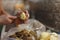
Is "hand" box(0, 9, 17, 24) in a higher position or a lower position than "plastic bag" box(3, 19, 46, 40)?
higher

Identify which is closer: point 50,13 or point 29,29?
point 29,29

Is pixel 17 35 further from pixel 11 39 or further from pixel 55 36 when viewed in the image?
pixel 55 36

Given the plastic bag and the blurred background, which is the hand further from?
the blurred background

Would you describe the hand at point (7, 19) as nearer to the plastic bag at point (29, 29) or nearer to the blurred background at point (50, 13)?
the plastic bag at point (29, 29)

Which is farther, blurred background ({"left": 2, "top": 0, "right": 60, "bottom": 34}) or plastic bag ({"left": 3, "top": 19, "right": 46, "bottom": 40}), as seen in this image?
blurred background ({"left": 2, "top": 0, "right": 60, "bottom": 34})

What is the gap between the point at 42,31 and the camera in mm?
696

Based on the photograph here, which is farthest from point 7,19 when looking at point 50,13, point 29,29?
point 50,13

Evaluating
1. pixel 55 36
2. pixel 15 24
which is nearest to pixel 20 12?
pixel 15 24

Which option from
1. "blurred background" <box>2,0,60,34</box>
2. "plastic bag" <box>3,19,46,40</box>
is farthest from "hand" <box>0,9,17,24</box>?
"blurred background" <box>2,0,60,34</box>

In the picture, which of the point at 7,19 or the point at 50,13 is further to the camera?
the point at 50,13

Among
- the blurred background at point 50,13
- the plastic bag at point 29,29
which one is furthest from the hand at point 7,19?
the blurred background at point 50,13

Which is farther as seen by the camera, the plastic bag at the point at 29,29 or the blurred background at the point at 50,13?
the blurred background at the point at 50,13

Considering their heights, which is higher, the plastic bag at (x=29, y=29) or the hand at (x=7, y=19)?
the hand at (x=7, y=19)

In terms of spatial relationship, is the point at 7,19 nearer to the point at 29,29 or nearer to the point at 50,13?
the point at 29,29
